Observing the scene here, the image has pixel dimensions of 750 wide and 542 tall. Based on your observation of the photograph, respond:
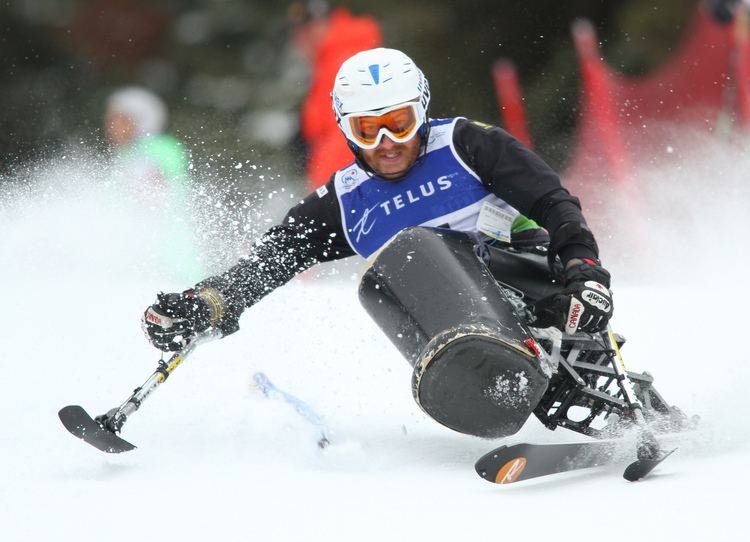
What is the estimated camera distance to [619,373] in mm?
3027

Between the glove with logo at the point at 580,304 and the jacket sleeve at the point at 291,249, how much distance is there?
1.07 metres

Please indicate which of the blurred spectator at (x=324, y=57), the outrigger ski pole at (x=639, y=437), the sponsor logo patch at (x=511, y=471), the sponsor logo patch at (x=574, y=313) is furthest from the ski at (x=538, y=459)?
the blurred spectator at (x=324, y=57)

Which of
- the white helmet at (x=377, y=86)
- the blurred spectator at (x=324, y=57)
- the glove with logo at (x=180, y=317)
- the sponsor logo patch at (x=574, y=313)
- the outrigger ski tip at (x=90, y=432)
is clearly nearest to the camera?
the sponsor logo patch at (x=574, y=313)

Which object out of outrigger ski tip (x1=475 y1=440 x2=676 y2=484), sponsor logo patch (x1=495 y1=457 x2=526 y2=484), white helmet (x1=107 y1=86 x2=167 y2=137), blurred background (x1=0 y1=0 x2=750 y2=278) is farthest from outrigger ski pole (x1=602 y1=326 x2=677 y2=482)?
white helmet (x1=107 y1=86 x2=167 y2=137)

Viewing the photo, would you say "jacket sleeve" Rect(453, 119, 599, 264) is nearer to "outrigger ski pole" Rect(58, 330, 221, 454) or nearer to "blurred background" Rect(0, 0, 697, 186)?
"outrigger ski pole" Rect(58, 330, 221, 454)

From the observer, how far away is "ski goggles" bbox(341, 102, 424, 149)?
3289mm

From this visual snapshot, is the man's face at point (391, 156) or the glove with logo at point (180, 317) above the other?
the man's face at point (391, 156)

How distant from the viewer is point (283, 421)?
360 cm

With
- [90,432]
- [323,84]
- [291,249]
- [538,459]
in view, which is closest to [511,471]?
[538,459]

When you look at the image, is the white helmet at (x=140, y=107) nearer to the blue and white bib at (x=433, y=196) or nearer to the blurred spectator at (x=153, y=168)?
the blurred spectator at (x=153, y=168)

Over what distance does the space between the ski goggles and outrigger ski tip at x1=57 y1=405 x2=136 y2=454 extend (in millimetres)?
1370

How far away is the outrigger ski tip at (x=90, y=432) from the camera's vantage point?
9.89ft

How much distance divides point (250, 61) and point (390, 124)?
6.84 meters

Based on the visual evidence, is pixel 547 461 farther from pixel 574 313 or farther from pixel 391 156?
pixel 391 156
